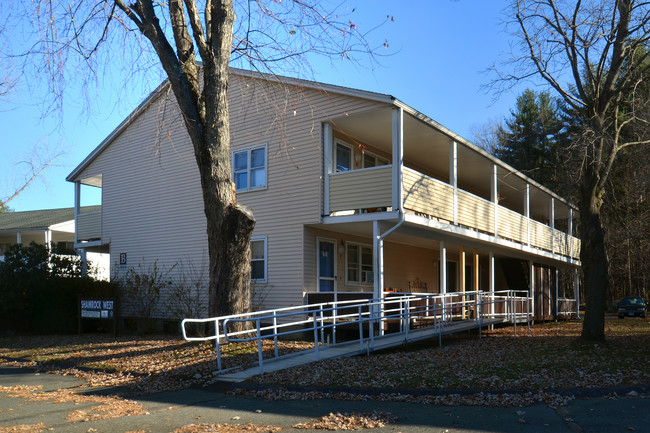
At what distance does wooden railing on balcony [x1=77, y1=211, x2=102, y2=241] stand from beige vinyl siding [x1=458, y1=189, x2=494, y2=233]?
44.0 feet

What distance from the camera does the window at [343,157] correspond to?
17.9 m

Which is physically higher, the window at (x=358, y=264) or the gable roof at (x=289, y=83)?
the gable roof at (x=289, y=83)

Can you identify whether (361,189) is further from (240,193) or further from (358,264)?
(240,193)

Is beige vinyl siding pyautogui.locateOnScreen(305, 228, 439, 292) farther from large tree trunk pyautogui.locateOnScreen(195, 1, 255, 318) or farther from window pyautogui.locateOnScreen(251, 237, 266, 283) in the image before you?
large tree trunk pyautogui.locateOnScreen(195, 1, 255, 318)

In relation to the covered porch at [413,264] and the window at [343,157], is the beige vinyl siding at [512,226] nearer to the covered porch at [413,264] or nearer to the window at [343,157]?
the covered porch at [413,264]

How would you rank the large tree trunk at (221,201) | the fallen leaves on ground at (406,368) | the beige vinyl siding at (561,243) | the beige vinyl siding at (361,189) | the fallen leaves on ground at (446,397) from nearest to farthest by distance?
the fallen leaves on ground at (446,397) → the fallen leaves on ground at (406,368) → the large tree trunk at (221,201) → the beige vinyl siding at (361,189) → the beige vinyl siding at (561,243)

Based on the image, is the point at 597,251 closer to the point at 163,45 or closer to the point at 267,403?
the point at 267,403

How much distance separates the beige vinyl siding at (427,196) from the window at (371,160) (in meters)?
2.91

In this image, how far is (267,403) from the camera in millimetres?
8695

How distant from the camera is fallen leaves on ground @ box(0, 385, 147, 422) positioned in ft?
26.2

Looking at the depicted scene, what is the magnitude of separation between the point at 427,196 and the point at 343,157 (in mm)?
3022

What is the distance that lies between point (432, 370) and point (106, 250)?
57.4 ft

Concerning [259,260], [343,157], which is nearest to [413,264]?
[343,157]

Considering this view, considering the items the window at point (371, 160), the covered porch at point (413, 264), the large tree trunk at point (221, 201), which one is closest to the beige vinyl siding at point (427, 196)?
the covered porch at point (413, 264)
